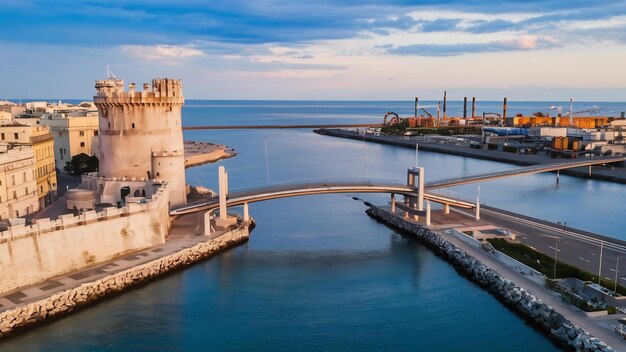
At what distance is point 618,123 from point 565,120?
Answer: 41.9 m

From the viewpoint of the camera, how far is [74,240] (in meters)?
30.5

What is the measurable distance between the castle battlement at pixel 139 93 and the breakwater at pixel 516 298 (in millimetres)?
23157

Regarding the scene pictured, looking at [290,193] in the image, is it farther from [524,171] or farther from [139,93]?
[524,171]

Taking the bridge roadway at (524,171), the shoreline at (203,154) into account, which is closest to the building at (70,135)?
the shoreline at (203,154)

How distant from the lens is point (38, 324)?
26.1m

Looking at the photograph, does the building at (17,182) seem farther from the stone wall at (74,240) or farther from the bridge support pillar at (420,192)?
the bridge support pillar at (420,192)

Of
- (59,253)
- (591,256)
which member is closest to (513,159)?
(591,256)

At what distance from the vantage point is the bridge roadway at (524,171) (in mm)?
50844

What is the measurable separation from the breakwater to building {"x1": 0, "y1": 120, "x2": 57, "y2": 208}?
32460mm

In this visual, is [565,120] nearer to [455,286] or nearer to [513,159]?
[513,159]

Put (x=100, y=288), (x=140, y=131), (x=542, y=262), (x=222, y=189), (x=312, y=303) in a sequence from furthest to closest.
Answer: (x=140, y=131), (x=222, y=189), (x=542, y=262), (x=312, y=303), (x=100, y=288)

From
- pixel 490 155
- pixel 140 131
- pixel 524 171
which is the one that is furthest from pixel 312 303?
pixel 490 155

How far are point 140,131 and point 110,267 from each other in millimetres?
15984

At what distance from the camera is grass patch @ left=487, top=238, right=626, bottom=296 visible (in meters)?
29.0
